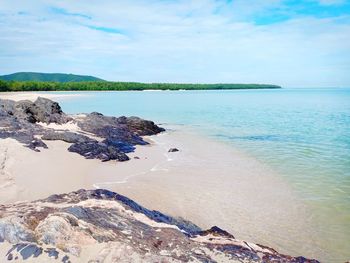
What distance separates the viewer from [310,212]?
905 centimetres

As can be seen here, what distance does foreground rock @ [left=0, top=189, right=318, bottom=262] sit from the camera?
14.6 ft

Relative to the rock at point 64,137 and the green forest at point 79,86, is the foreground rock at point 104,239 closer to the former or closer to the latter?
the rock at point 64,137

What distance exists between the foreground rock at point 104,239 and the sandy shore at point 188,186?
2.27m

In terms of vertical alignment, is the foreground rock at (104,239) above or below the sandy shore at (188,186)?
above

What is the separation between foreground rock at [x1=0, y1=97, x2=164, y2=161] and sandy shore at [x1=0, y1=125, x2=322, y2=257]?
1.70ft

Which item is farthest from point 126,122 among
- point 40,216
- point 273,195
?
point 40,216

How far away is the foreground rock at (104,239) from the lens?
446 cm

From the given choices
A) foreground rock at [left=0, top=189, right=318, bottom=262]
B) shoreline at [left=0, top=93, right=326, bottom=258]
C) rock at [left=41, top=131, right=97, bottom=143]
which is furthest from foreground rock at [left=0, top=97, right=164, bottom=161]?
foreground rock at [left=0, top=189, right=318, bottom=262]

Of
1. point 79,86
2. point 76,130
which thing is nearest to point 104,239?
point 76,130

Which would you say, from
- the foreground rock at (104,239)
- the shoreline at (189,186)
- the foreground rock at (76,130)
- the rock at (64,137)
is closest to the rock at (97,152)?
the foreground rock at (76,130)

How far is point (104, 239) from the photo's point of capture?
189 inches

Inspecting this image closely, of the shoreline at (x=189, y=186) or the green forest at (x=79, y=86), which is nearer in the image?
the shoreline at (x=189, y=186)

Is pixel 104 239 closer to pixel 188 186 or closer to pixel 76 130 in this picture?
pixel 188 186

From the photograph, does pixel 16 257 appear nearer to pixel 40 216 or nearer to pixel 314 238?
pixel 40 216
